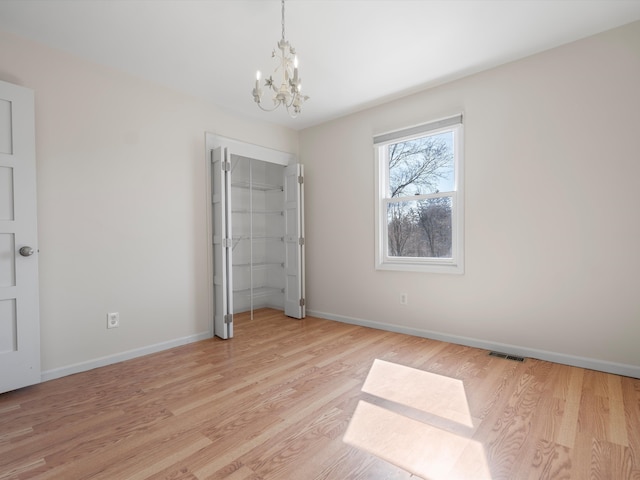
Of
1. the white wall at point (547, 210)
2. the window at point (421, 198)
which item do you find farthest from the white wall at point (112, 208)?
the white wall at point (547, 210)

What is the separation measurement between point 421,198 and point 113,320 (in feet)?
10.6

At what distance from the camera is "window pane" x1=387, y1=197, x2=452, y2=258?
11.1ft

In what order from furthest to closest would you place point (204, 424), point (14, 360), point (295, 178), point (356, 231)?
point (295, 178), point (356, 231), point (14, 360), point (204, 424)

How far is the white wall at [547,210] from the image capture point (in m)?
2.44

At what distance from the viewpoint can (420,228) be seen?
3576 millimetres

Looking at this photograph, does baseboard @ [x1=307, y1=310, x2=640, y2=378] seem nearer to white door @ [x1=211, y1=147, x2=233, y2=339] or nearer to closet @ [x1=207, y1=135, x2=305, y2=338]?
closet @ [x1=207, y1=135, x2=305, y2=338]

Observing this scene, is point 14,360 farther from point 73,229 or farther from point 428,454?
point 428,454

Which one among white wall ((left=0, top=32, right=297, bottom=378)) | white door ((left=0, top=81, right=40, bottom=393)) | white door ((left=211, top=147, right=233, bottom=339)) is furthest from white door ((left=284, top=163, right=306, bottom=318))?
white door ((left=0, top=81, right=40, bottom=393))

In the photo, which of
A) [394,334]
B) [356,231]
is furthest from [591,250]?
[356,231]

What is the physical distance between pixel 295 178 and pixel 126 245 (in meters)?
2.15

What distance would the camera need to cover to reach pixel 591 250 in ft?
8.38

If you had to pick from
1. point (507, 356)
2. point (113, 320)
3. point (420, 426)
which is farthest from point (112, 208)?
point (507, 356)

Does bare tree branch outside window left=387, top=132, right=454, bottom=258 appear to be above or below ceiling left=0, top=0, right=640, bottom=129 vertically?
below

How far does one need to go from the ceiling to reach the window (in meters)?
0.60
